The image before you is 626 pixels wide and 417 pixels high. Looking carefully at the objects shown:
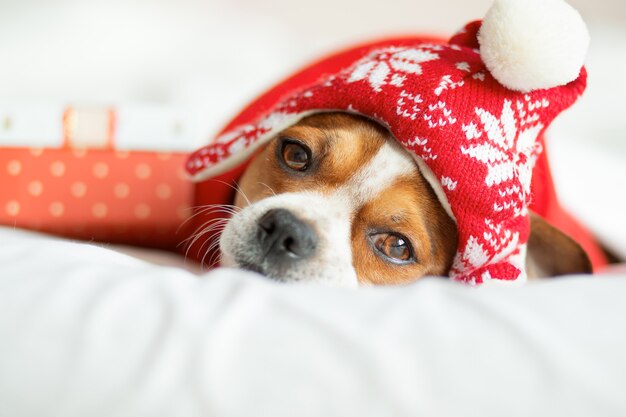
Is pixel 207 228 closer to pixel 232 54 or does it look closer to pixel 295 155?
pixel 295 155

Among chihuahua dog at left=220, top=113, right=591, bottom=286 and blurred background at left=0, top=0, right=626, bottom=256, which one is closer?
chihuahua dog at left=220, top=113, right=591, bottom=286

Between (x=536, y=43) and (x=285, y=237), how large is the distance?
24.3 inches

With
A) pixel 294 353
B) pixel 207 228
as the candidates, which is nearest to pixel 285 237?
pixel 207 228

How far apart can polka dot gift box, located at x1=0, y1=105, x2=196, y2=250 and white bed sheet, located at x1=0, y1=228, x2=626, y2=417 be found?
3.25 ft

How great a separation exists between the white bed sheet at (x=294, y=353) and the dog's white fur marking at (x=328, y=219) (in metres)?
0.43

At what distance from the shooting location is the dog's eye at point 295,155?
54.8 inches

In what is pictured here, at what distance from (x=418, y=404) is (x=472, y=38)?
3.33ft

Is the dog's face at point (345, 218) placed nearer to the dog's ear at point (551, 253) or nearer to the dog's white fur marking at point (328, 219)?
the dog's white fur marking at point (328, 219)

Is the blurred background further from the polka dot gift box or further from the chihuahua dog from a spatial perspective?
the chihuahua dog

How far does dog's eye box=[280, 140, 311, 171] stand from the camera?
139 cm

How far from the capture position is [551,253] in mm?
1702

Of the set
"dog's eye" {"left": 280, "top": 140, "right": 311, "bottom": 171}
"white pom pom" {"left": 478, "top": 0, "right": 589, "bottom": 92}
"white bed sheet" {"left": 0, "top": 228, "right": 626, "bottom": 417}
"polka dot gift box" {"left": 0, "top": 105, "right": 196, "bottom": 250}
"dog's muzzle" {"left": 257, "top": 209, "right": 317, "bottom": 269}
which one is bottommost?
"polka dot gift box" {"left": 0, "top": 105, "right": 196, "bottom": 250}

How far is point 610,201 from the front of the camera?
2.30m

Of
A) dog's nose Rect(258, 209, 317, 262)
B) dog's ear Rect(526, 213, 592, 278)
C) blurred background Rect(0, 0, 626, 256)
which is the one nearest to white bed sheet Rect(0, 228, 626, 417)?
dog's nose Rect(258, 209, 317, 262)
